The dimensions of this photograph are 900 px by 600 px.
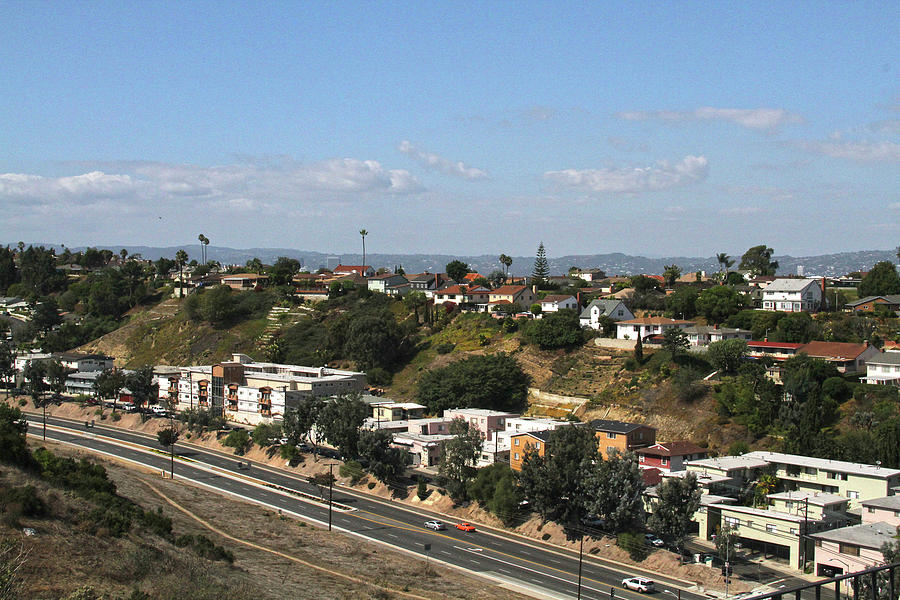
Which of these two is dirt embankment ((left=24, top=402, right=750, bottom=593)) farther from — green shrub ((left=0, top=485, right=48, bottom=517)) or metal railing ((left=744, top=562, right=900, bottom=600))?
green shrub ((left=0, top=485, right=48, bottom=517))

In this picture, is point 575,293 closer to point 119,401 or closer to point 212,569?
point 119,401

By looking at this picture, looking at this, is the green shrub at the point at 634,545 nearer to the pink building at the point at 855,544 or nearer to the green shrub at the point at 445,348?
the pink building at the point at 855,544

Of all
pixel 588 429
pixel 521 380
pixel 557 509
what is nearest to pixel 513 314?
pixel 521 380

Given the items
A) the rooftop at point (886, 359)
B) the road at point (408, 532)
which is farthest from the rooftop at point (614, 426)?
the rooftop at point (886, 359)

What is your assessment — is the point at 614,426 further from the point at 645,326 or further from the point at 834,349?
the point at 645,326

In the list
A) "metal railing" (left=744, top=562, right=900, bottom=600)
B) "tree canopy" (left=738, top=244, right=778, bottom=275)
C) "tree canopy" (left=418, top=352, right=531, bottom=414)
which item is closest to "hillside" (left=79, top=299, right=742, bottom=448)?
"tree canopy" (left=418, top=352, right=531, bottom=414)

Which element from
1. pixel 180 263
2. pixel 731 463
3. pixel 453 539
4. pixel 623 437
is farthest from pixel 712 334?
pixel 180 263

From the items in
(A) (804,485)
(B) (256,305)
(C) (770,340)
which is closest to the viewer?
(A) (804,485)
